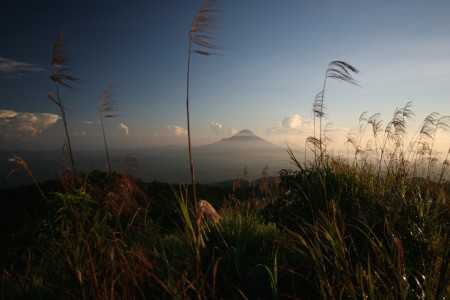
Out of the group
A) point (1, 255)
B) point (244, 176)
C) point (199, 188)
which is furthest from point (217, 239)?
point (199, 188)

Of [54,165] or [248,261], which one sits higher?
[54,165]

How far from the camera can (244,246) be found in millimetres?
4676

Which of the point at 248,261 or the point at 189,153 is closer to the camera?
the point at 189,153

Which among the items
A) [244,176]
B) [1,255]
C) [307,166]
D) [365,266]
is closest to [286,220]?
[307,166]

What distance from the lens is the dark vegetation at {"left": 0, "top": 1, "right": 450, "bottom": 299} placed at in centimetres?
298

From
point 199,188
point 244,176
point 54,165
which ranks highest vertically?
point 54,165

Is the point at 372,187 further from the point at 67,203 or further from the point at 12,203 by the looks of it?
the point at 12,203

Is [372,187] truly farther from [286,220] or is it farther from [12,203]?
[12,203]

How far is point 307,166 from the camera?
21.9 ft

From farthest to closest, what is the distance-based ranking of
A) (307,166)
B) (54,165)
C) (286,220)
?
(307,166)
(286,220)
(54,165)

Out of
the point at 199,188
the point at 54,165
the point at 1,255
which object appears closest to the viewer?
the point at 54,165

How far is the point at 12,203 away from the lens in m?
10.0

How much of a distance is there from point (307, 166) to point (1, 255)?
18.5 ft

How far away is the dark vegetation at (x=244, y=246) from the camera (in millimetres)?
2980
